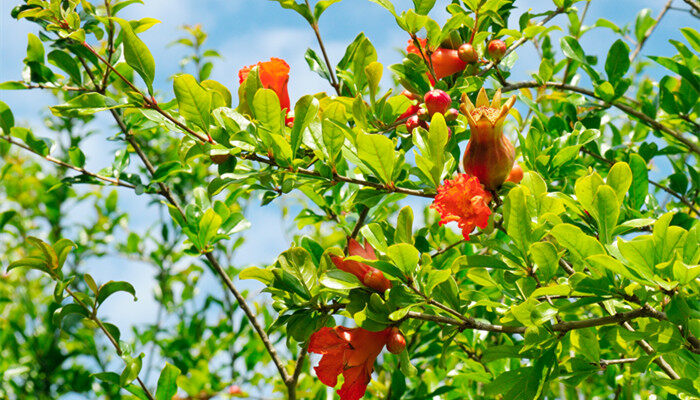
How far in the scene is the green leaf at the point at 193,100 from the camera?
40.9 inches

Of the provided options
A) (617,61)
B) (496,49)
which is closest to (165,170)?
(496,49)

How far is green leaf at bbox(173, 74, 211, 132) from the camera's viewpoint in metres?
1.04

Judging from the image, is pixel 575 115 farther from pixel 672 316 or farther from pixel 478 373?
pixel 672 316

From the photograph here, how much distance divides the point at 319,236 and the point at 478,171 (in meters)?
2.31

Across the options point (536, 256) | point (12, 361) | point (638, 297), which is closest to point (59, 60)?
point (536, 256)

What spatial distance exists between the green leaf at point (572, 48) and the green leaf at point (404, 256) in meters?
1.03

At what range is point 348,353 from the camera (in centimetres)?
108

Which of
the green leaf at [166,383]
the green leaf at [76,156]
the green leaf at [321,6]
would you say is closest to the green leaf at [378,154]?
the green leaf at [321,6]

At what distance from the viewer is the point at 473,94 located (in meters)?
1.38

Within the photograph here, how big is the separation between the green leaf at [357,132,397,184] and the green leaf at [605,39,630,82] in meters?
0.89

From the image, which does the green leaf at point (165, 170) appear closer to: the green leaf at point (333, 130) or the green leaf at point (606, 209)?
the green leaf at point (333, 130)

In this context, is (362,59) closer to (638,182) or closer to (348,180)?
(348,180)

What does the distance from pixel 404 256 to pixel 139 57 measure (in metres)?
0.63

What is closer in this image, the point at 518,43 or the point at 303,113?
the point at 303,113
